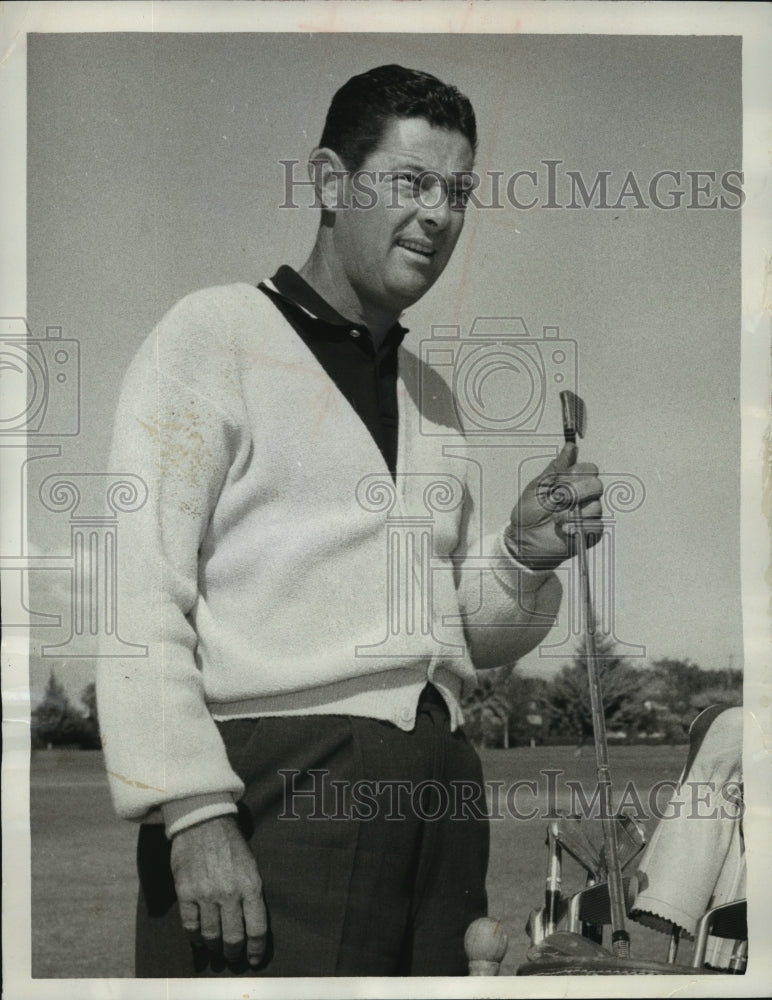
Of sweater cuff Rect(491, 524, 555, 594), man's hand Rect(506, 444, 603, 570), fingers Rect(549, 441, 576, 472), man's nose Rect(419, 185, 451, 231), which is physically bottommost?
sweater cuff Rect(491, 524, 555, 594)

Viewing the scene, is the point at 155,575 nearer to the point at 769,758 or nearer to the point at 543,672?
the point at 543,672

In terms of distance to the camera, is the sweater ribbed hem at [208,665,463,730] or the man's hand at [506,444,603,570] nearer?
the sweater ribbed hem at [208,665,463,730]

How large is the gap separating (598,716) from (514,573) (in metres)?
0.32

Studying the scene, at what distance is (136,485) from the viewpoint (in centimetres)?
265

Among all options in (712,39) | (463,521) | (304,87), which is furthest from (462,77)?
(463,521)

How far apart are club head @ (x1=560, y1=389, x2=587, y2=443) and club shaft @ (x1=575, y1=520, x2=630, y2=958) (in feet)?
0.68

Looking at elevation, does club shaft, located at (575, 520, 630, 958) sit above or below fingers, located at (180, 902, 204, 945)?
above

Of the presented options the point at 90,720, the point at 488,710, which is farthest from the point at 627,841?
the point at 90,720

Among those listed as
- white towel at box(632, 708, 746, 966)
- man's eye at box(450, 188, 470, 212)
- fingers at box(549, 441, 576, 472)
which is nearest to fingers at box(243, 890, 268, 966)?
white towel at box(632, 708, 746, 966)

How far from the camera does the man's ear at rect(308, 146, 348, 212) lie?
2719mm

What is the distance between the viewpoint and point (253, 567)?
261 centimetres

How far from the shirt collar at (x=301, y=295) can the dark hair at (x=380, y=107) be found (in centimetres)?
24

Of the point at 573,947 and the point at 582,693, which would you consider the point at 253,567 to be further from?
the point at 573,947

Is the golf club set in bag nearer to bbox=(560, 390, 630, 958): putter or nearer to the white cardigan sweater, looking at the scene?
bbox=(560, 390, 630, 958): putter
